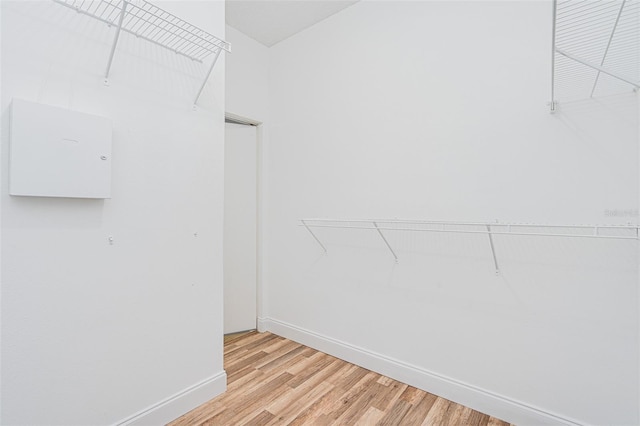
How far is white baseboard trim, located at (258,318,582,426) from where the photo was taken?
5.13 ft

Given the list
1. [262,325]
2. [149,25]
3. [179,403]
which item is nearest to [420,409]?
[179,403]

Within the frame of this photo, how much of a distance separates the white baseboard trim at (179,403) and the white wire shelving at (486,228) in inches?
47.2

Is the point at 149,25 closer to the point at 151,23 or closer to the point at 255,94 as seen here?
the point at 151,23

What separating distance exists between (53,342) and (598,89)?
8.90 feet

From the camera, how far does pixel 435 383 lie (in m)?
1.86

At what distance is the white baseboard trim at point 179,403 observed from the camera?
58.9 inches

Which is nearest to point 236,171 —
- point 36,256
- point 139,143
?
point 139,143

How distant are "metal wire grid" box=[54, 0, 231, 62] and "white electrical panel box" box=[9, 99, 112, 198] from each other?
454 millimetres

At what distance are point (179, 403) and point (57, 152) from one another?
1.41 meters

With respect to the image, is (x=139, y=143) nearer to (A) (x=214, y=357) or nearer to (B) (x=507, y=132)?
(A) (x=214, y=357)

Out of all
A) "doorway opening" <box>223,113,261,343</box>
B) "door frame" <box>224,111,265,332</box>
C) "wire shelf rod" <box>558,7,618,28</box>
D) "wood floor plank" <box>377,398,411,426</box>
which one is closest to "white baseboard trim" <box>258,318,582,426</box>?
"wood floor plank" <box>377,398,411,426</box>

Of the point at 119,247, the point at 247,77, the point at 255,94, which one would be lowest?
the point at 119,247

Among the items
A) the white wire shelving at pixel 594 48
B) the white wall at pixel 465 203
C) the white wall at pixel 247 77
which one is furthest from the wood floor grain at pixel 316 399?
the white wall at pixel 247 77

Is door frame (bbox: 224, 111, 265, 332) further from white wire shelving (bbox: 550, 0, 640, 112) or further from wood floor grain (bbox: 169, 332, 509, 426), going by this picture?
white wire shelving (bbox: 550, 0, 640, 112)
